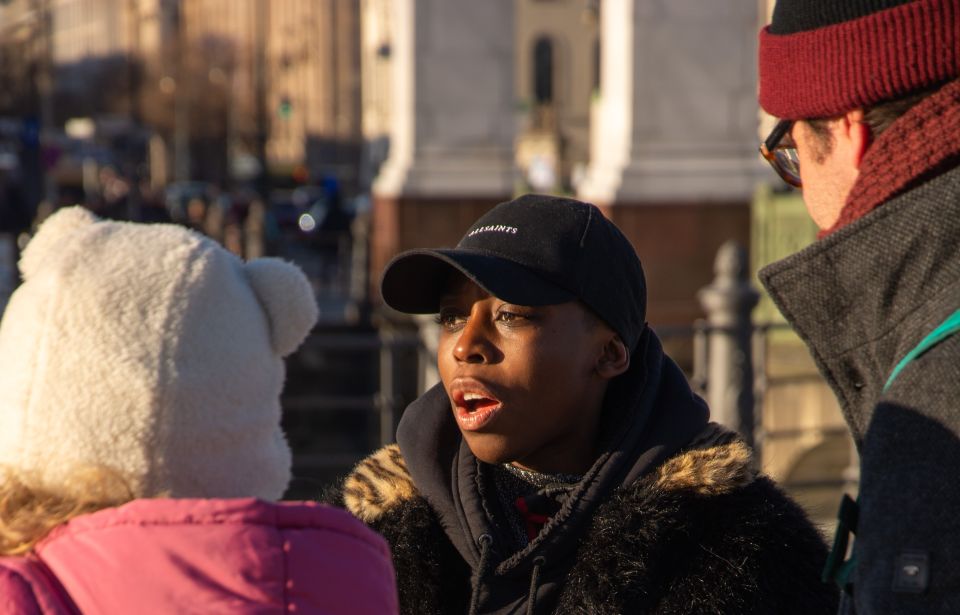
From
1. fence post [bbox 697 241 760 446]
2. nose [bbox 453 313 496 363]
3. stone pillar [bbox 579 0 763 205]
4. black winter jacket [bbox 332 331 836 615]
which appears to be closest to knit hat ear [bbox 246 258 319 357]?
nose [bbox 453 313 496 363]

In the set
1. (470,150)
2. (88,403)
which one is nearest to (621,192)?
(470,150)

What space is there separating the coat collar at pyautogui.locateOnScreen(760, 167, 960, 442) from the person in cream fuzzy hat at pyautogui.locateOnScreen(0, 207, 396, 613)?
2.14ft

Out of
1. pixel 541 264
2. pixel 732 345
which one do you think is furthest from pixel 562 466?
pixel 732 345

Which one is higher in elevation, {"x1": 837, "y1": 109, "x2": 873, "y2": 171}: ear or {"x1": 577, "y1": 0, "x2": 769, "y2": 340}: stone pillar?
{"x1": 837, "y1": 109, "x2": 873, "y2": 171}: ear

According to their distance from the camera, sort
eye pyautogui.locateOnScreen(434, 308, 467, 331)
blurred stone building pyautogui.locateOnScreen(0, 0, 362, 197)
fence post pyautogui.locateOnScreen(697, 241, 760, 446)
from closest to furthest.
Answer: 1. eye pyautogui.locateOnScreen(434, 308, 467, 331)
2. fence post pyautogui.locateOnScreen(697, 241, 760, 446)
3. blurred stone building pyautogui.locateOnScreen(0, 0, 362, 197)

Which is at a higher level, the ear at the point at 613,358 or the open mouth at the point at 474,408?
the ear at the point at 613,358

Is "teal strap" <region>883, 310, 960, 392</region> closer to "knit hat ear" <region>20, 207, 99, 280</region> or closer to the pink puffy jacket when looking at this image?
the pink puffy jacket

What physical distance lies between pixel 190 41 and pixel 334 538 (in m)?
103

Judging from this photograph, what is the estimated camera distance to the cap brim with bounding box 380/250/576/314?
2.67 m

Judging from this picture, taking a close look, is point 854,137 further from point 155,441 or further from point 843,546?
point 155,441

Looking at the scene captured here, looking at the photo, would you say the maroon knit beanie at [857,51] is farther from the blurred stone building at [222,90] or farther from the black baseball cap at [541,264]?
the blurred stone building at [222,90]

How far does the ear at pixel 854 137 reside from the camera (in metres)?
2.22

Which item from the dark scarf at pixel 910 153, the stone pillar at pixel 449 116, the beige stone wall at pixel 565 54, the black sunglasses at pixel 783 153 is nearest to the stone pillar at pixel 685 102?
the stone pillar at pixel 449 116

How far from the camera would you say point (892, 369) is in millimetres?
2090
